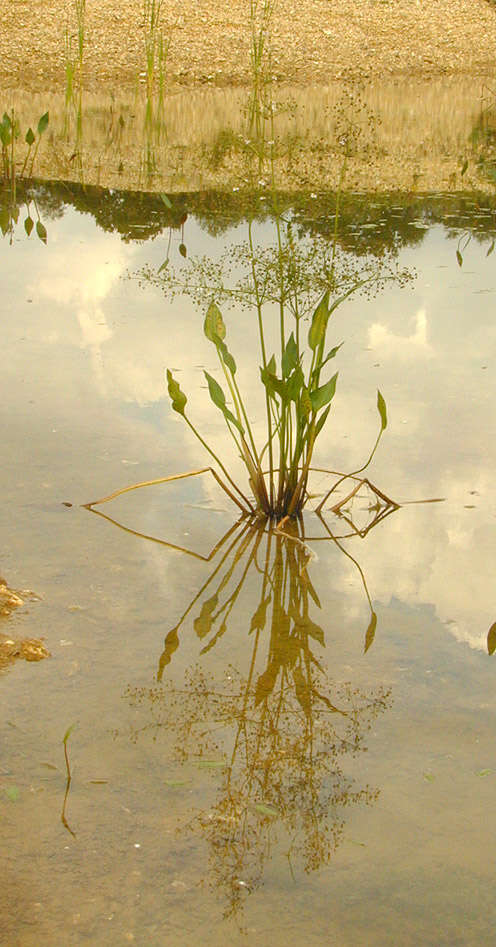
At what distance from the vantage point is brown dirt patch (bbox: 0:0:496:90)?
65.4ft

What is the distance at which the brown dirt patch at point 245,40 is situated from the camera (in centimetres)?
1994

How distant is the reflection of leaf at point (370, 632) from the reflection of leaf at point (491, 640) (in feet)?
1.17

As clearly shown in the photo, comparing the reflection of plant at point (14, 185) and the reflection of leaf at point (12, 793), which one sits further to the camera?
the reflection of plant at point (14, 185)

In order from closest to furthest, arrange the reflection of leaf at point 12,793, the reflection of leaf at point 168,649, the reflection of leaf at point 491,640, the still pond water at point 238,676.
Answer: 1. the still pond water at point 238,676
2. the reflection of leaf at point 12,793
3. the reflection of leaf at point 168,649
4. the reflection of leaf at point 491,640

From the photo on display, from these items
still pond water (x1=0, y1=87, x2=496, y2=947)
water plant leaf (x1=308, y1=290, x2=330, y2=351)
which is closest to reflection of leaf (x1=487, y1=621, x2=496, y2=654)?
still pond water (x1=0, y1=87, x2=496, y2=947)

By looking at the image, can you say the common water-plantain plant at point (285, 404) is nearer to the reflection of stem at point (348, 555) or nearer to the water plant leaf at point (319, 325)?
the water plant leaf at point (319, 325)

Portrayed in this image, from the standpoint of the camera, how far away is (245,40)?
21.8 metres

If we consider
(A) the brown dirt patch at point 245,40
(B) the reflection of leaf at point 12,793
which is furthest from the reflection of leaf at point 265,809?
(A) the brown dirt patch at point 245,40

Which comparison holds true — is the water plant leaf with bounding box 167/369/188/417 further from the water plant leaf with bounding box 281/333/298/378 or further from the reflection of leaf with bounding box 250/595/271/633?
the reflection of leaf with bounding box 250/595/271/633

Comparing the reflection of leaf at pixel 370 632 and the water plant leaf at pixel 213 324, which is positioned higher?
the water plant leaf at pixel 213 324

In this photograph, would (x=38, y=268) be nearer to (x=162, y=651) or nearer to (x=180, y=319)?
(x=180, y=319)

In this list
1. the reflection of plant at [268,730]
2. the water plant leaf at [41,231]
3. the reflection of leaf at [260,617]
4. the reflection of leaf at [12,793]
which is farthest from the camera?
the water plant leaf at [41,231]

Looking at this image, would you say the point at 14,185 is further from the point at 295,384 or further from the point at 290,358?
the point at 295,384

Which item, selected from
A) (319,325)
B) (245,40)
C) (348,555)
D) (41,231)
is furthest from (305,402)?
(245,40)
